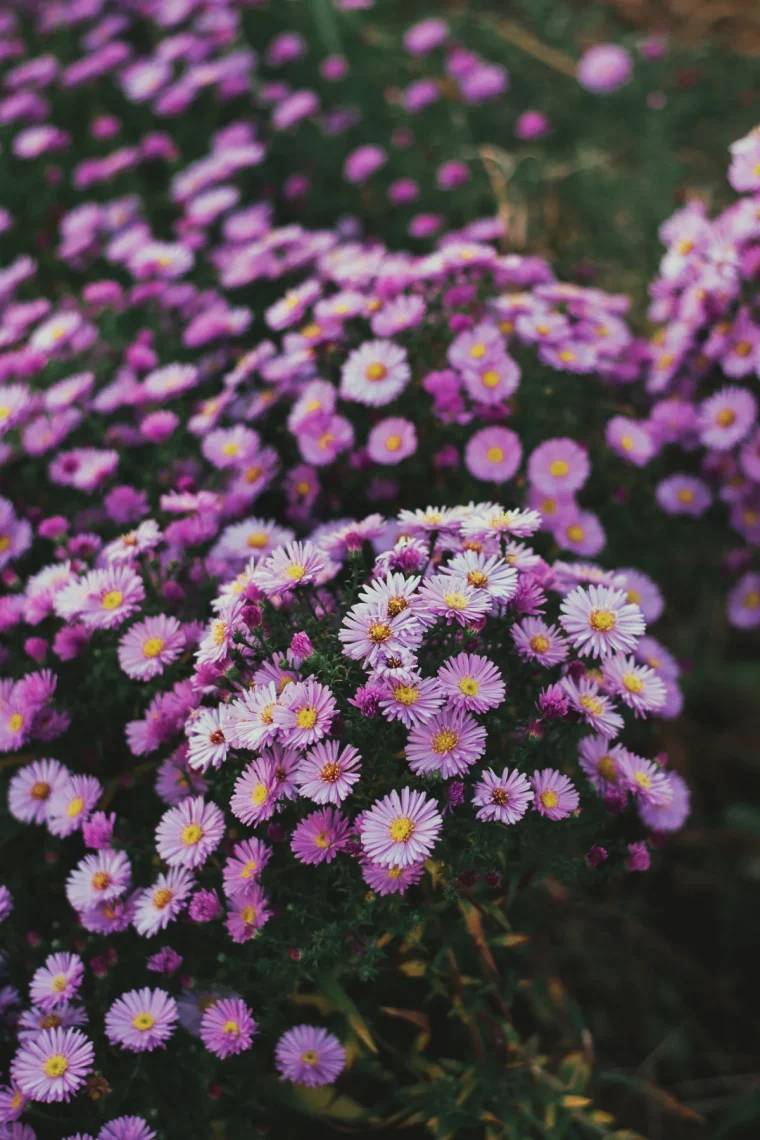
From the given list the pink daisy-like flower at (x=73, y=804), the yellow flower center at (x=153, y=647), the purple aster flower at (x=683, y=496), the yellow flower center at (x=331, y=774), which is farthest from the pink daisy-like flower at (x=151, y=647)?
the purple aster flower at (x=683, y=496)

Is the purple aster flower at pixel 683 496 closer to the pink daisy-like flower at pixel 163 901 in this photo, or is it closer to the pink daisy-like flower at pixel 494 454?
the pink daisy-like flower at pixel 494 454

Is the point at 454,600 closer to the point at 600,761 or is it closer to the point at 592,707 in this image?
the point at 592,707

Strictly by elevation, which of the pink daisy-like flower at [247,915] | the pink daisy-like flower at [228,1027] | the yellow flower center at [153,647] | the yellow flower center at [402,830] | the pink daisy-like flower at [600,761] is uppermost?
the yellow flower center at [153,647]

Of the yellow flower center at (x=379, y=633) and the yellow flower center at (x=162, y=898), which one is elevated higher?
the yellow flower center at (x=379, y=633)

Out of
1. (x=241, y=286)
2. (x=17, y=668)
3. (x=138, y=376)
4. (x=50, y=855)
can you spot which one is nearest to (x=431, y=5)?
(x=241, y=286)

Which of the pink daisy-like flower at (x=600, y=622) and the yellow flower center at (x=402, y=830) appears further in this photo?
the pink daisy-like flower at (x=600, y=622)

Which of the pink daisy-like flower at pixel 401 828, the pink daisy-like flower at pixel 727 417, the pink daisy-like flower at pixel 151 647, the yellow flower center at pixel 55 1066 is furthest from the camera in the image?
the pink daisy-like flower at pixel 727 417
